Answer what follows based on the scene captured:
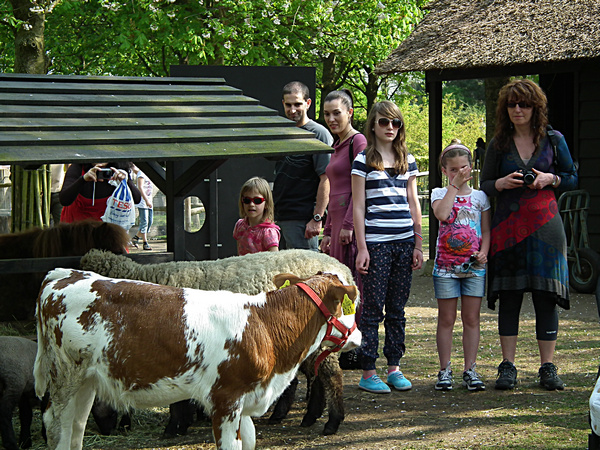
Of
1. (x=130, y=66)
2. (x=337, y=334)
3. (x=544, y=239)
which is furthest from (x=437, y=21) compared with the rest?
(x=130, y=66)

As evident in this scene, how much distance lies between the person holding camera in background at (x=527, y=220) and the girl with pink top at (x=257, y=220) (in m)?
A: 1.68

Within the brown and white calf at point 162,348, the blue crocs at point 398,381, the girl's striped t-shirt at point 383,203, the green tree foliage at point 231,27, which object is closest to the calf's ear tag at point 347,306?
the brown and white calf at point 162,348

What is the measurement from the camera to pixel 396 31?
17469 mm

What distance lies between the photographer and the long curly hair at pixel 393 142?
211 inches

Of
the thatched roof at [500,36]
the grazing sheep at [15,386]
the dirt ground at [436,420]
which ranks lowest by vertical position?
the dirt ground at [436,420]

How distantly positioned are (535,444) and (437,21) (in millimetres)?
8938

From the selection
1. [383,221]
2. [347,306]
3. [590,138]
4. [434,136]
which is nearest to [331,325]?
[347,306]

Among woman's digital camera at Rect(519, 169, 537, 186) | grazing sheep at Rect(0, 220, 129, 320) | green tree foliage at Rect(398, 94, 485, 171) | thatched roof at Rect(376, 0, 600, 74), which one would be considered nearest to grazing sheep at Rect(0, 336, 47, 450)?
grazing sheep at Rect(0, 220, 129, 320)

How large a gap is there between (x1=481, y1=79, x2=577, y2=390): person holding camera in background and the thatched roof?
16.8 feet

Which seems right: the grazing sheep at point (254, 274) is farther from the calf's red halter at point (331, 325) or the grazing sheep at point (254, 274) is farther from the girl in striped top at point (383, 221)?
the calf's red halter at point (331, 325)

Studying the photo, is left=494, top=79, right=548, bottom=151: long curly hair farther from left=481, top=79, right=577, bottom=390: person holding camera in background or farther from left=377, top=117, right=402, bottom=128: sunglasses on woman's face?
left=377, top=117, right=402, bottom=128: sunglasses on woman's face

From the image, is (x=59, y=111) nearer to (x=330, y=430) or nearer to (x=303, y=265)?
(x=303, y=265)

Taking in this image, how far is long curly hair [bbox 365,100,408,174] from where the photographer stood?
5.35 m

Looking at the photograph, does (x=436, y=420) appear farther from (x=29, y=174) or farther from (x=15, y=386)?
(x=29, y=174)
